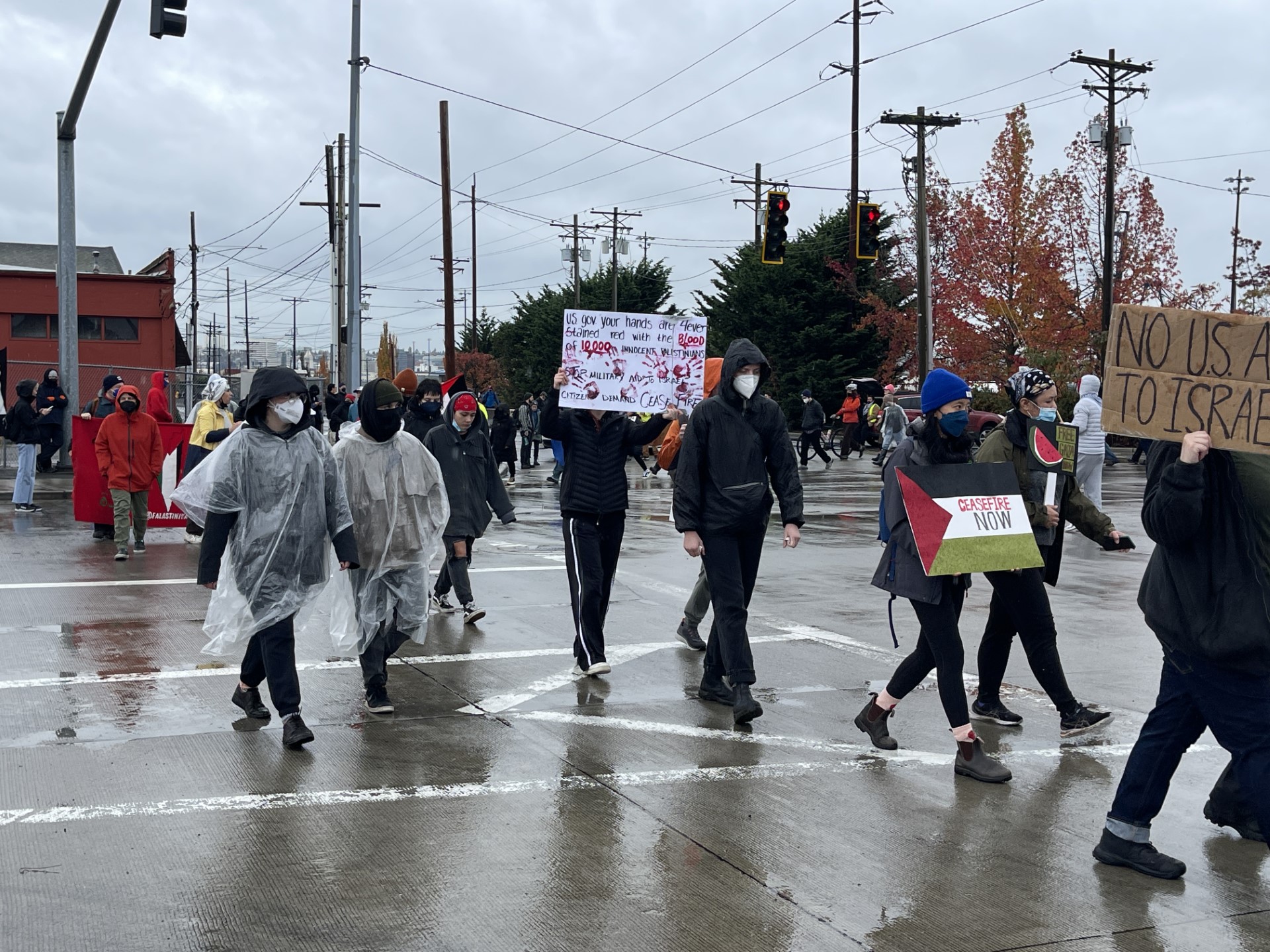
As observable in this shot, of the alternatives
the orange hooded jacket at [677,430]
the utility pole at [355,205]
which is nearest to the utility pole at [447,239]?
the utility pole at [355,205]

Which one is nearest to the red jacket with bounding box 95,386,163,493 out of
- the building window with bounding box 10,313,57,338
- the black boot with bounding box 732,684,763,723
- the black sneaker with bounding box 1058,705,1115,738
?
the black boot with bounding box 732,684,763,723

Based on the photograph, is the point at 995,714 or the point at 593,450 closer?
the point at 995,714

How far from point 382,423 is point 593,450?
4.45 feet

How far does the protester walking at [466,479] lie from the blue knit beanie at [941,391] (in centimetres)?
439

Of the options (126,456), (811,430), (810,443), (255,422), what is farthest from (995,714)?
(810,443)

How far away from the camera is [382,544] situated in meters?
7.31

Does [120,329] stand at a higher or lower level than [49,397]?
higher

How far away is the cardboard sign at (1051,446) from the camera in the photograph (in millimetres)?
6820

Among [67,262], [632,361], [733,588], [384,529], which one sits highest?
[67,262]

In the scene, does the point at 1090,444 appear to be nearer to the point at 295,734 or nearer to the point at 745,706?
the point at 745,706

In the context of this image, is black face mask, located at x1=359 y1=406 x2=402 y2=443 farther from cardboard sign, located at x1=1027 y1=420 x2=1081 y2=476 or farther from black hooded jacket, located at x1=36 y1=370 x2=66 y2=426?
black hooded jacket, located at x1=36 y1=370 x2=66 y2=426

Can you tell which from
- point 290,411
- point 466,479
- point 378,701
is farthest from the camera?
point 466,479

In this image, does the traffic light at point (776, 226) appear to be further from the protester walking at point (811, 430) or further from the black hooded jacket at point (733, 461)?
the black hooded jacket at point (733, 461)

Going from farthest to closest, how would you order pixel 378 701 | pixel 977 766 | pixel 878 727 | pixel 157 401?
pixel 157 401 < pixel 378 701 < pixel 878 727 < pixel 977 766
